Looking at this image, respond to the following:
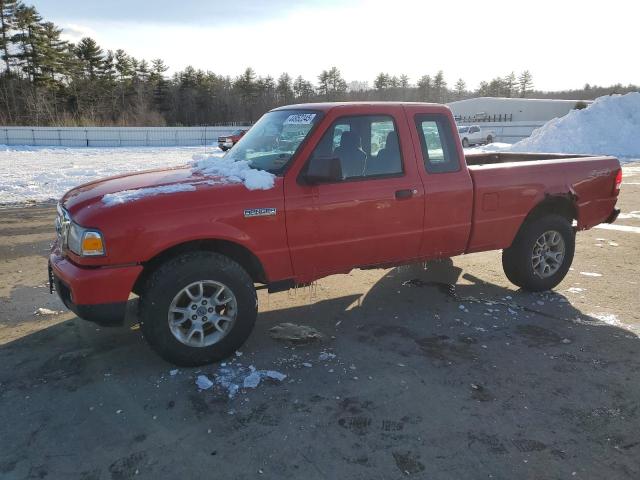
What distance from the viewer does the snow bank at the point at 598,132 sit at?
74.4 feet

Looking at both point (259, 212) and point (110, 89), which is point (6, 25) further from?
point (259, 212)

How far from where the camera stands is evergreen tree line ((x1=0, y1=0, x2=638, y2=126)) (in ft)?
150

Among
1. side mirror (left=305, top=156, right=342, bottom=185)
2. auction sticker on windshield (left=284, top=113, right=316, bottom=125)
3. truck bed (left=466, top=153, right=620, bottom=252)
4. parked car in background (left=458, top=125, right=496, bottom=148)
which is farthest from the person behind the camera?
parked car in background (left=458, top=125, right=496, bottom=148)

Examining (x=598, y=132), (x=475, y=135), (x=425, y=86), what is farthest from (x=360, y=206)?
(x=425, y=86)

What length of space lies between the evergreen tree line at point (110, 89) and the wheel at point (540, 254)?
39.8 m

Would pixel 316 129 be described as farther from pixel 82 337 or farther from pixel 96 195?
pixel 82 337

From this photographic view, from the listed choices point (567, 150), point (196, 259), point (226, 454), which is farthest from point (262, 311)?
point (567, 150)

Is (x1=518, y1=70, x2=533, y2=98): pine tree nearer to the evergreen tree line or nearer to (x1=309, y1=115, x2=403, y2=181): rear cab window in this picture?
the evergreen tree line

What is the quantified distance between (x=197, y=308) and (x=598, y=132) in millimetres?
25511

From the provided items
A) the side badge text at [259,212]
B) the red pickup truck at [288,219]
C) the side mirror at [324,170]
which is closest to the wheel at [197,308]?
the red pickup truck at [288,219]

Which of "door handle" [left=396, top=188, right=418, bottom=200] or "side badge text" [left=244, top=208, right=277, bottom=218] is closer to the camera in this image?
"side badge text" [left=244, top=208, right=277, bottom=218]

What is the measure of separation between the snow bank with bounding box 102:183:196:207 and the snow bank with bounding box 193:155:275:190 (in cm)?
38

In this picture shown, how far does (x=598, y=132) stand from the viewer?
23.8 meters

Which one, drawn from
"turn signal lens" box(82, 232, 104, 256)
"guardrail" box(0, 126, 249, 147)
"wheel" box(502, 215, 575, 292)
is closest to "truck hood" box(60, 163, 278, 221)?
"turn signal lens" box(82, 232, 104, 256)
